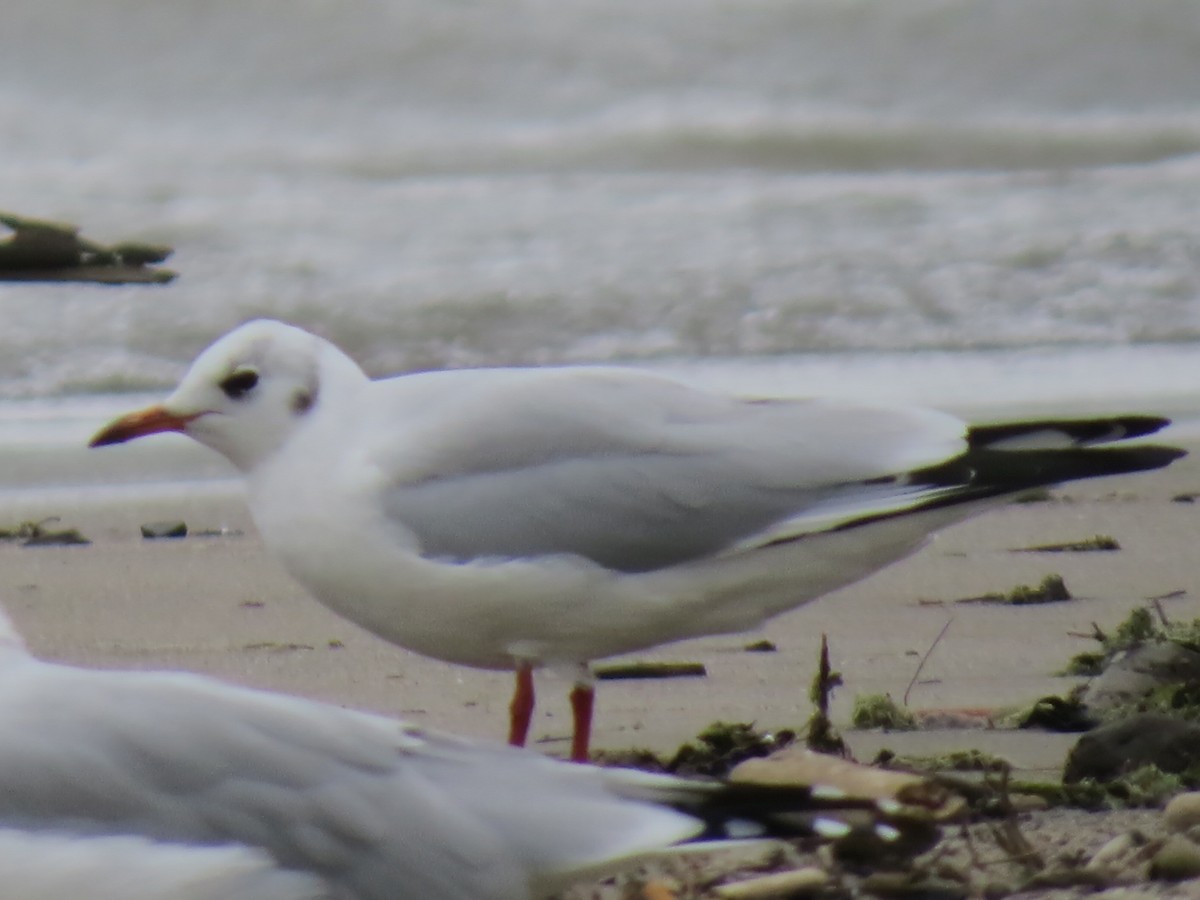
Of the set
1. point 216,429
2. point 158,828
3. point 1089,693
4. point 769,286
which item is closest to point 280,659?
point 216,429

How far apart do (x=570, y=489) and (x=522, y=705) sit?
351 millimetres

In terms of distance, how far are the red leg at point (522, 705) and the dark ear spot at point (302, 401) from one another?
1.81 feet

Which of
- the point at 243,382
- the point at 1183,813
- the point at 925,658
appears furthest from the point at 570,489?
the point at 1183,813

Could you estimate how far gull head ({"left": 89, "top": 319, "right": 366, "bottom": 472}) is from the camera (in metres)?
3.56

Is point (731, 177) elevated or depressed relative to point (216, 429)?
elevated

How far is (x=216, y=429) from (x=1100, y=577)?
1973 mm

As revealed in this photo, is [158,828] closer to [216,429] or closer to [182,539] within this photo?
[216,429]

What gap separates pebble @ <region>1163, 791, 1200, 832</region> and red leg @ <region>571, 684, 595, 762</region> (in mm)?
926

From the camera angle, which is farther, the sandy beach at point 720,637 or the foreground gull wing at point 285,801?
the sandy beach at point 720,637

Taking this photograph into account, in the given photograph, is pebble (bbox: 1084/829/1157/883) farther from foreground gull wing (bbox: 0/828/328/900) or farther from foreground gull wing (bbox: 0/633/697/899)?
foreground gull wing (bbox: 0/828/328/900)

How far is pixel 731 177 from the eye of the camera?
12.1 m

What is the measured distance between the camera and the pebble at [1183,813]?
2.71 metres

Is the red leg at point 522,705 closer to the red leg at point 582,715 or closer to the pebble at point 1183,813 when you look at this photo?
the red leg at point 582,715

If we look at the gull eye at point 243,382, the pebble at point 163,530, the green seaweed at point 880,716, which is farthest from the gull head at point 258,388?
the pebble at point 163,530
